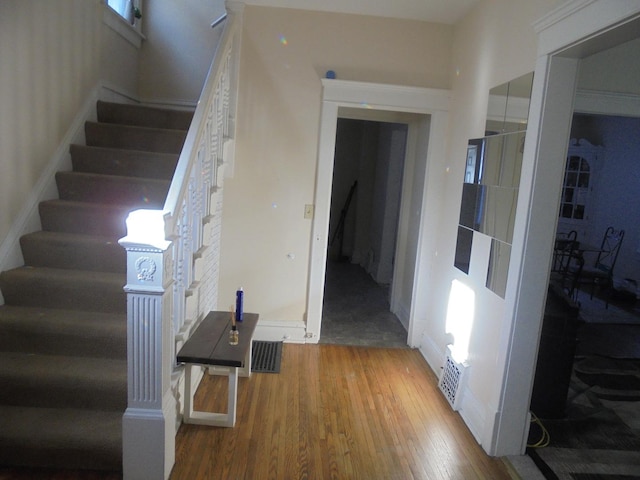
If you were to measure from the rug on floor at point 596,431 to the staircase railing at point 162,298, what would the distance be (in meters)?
2.03

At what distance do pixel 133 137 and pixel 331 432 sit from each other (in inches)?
107

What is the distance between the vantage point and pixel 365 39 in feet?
11.5

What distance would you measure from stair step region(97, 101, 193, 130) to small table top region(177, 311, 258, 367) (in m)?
1.80

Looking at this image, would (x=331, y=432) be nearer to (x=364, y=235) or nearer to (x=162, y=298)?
(x=162, y=298)

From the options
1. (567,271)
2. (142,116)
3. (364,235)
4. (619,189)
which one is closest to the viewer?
(142,116)

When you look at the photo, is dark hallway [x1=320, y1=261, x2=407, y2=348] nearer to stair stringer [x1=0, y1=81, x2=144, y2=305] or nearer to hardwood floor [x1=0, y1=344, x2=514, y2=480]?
hardwood floor [x1=0, y1=344, x2=514, y2=480]

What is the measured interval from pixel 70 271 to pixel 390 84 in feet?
8.96

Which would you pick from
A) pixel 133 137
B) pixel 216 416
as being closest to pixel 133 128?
Answer: pixel 133 137

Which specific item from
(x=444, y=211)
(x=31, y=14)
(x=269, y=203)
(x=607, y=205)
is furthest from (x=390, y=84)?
(x=607, y=205)

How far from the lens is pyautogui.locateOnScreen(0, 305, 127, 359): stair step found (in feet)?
7.73

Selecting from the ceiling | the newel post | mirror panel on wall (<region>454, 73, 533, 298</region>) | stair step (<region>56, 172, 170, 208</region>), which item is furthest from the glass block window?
the newel post

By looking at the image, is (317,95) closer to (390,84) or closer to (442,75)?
→ (390,84)

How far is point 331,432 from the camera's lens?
2557 millimetres

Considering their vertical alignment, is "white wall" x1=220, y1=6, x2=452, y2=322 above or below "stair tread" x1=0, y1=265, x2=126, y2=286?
above
